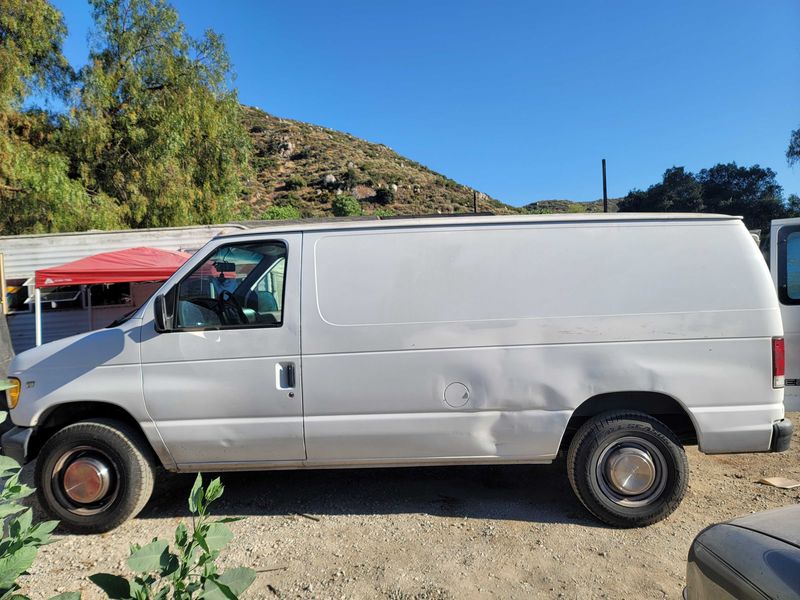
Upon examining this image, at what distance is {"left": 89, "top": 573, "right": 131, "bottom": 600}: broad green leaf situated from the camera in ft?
4.81

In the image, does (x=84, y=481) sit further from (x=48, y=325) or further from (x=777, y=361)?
(x=48, y=325)

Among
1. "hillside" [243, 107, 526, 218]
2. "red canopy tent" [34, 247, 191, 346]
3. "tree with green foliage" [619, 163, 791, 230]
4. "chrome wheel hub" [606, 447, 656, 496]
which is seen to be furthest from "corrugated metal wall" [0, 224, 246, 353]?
"tree with green foliage" [619, 163, 791, 230]


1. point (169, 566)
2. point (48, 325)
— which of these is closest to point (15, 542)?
point (169, 566)

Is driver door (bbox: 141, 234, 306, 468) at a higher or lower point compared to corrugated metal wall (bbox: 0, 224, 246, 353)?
lower

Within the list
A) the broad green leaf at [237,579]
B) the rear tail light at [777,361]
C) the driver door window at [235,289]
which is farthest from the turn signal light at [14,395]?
the rear tail light at [777,361]

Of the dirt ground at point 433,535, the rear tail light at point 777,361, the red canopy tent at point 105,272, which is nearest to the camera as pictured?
the dirt ground at point 433,535

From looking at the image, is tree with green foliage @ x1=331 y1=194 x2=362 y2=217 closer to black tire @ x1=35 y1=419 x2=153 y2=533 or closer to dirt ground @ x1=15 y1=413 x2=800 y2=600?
dirt ground @ x1=15 y1=413 x2=800 y2=600

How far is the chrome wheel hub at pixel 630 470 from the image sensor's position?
359cm

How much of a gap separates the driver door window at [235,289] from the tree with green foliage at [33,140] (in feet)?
37.2

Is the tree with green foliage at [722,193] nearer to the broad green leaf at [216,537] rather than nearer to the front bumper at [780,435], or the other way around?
the front bumper at [780,435]

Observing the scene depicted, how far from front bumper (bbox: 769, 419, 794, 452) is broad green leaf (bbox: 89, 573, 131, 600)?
3.93 meters

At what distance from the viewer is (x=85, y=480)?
3.66 meters

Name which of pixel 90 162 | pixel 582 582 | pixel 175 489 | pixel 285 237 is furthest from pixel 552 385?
pixel 90 162

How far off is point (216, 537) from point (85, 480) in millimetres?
2635
